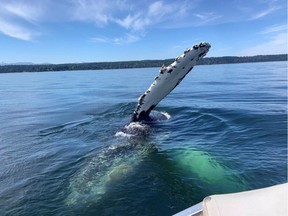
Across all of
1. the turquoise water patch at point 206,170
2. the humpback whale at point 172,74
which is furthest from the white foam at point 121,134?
the turquoise water patch at point 206,170

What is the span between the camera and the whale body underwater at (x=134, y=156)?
7254 millimetres

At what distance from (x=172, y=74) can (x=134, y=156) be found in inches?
124

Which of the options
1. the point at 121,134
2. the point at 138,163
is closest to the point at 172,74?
the point at 121,134

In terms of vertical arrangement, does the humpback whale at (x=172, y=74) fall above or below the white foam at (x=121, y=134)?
above

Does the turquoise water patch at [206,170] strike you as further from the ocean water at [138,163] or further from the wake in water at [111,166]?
the wake in water at [111,166]

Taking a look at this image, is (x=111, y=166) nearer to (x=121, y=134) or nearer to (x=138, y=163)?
(x=138, y=163)

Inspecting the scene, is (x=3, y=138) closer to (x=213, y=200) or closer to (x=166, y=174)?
(x=166, y=174)

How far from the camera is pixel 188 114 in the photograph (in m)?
15.8

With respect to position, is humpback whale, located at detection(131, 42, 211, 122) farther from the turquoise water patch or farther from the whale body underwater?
the turquoise water patch

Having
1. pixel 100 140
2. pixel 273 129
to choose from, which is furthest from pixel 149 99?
pixel 273 129

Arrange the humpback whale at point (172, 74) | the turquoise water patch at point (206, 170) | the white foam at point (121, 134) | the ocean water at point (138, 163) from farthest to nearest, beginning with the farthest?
the white foam at point (121, 134), the humpback whale at point (172, 74), the turquoise water patch at point (206, 170), the ocean water at point (138, 163)

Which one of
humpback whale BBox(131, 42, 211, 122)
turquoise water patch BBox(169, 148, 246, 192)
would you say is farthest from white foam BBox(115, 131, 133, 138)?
turquoise water patch BBox(169, 148, 246, 192)

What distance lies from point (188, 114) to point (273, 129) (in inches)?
176

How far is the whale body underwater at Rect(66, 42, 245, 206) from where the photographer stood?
7254 mm
